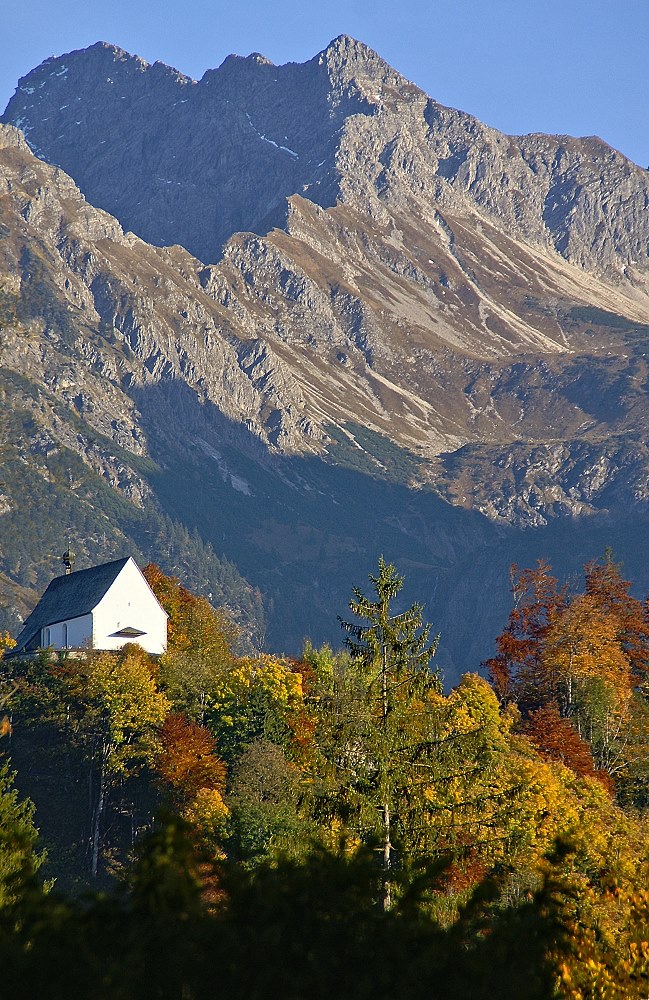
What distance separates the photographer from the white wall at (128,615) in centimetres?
10331

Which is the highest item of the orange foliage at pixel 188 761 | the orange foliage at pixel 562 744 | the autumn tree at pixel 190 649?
the autumn tree at pixel 190 649

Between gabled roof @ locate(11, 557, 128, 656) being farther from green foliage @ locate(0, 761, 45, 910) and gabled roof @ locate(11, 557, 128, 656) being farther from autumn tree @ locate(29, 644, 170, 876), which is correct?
green foliage @ locate(0, 761, 45, 910)

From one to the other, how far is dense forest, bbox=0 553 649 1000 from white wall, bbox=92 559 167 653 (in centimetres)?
189

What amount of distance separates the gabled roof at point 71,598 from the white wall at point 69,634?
0.41 meters

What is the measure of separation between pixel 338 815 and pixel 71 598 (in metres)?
65.0

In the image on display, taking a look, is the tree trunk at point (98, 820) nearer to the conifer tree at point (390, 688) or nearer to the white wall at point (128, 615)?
the white wall at point (128, 615)

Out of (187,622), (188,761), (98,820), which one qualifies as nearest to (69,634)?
(187,622)

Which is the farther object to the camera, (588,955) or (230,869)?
(588,955)

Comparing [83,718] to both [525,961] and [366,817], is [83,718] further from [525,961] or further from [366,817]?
[525,961]

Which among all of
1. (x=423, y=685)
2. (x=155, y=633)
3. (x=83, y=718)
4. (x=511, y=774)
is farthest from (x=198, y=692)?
(x=423, y=685)

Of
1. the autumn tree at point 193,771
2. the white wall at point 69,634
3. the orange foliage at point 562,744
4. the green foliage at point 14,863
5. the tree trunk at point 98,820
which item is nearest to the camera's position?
the green foliage at point 14,863

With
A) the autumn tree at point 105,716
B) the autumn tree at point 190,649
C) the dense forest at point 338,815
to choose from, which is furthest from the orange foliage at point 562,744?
the autumn tree at point 105,716

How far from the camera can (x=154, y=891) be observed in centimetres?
1491

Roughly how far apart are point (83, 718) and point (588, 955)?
58.6 metres
